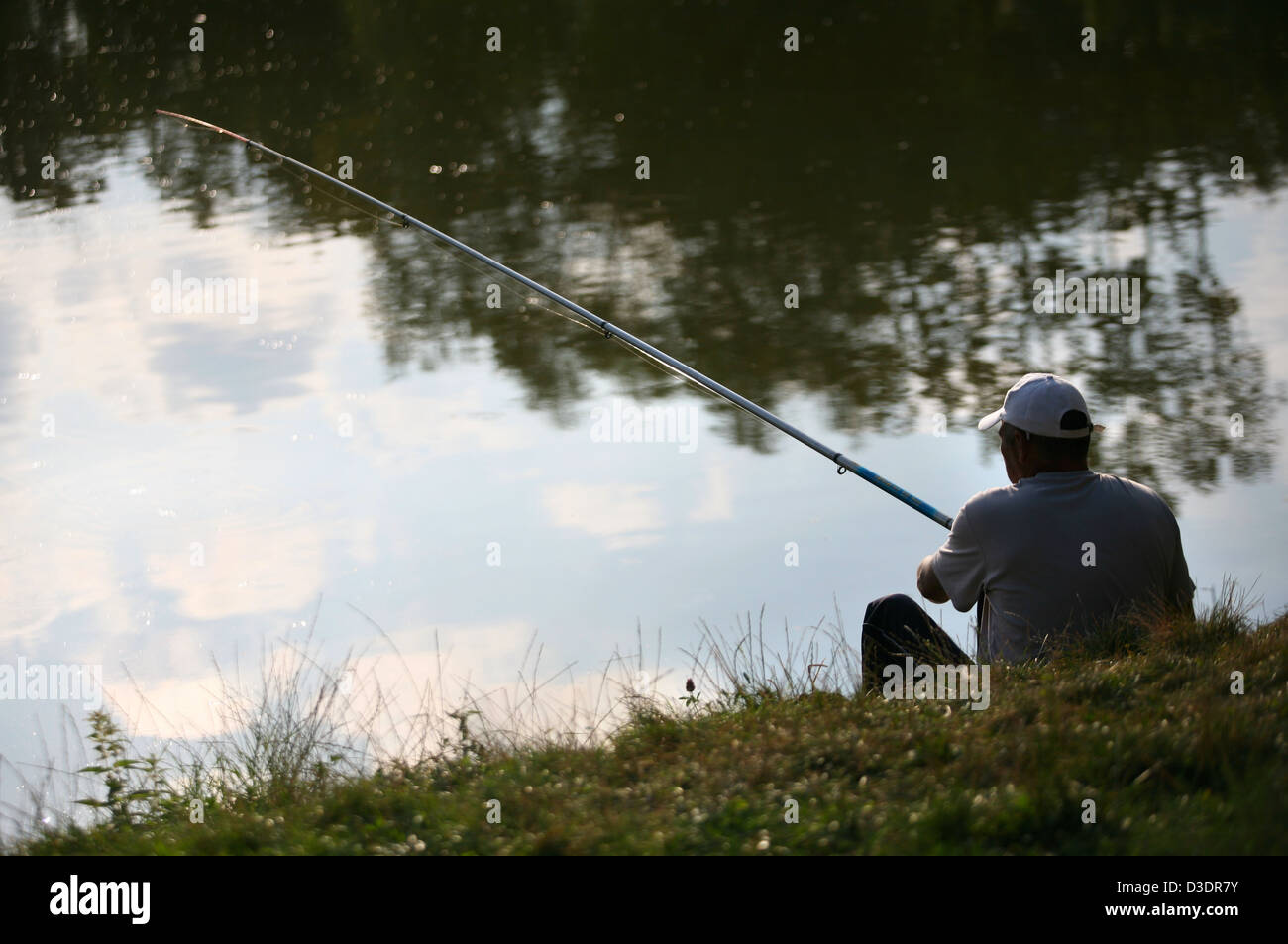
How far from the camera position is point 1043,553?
3.40 metres

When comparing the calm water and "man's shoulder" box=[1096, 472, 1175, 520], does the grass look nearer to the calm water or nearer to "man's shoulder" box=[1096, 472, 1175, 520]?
"man's shoulder" box=[1096, 472, 1175, 520]

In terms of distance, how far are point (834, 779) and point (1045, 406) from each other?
126 cm

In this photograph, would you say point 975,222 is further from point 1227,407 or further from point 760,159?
point 1227,407

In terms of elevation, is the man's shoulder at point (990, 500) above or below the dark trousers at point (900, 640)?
above

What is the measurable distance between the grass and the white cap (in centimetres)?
52

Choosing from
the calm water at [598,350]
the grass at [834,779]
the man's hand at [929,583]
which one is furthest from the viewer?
the calm water at [598,350]

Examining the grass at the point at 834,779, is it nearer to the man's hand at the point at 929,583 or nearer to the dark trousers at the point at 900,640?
the dark trousers at the point at 900,640

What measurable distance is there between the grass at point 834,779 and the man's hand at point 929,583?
0.35m

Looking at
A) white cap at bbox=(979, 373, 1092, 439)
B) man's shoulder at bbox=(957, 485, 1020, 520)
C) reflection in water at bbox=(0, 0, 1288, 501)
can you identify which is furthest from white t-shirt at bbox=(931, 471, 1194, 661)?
reflection in water at bbox=(0, 0, 1288, 501)

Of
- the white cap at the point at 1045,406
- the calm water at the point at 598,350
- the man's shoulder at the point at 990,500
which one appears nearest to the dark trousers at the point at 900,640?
the man's shoulder at the point at 990,500

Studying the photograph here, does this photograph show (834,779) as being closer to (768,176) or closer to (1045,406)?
(1045,406)

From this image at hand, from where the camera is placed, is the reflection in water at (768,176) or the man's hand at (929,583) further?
the reflection in water at (768,176)

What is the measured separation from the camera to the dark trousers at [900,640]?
3.46m

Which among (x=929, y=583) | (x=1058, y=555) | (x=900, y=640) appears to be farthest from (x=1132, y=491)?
(x=900, y=640)
